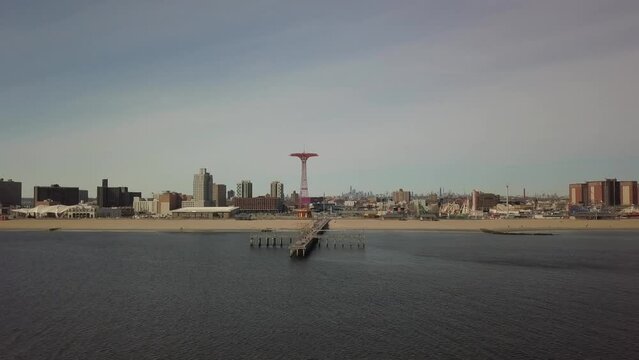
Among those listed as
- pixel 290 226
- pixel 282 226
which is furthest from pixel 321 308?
pixel 290 226

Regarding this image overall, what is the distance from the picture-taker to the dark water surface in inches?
1150

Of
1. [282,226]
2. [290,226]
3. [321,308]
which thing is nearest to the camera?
[321,308]

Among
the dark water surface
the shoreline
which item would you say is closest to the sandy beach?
the shoreline

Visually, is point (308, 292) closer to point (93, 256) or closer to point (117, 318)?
point (117, 318)

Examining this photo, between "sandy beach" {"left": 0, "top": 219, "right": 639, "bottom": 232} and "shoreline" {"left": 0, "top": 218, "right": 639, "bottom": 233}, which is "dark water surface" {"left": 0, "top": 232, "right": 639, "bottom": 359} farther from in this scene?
"sandy beach" {"left": 0, "top": 219, "right": 639, "bottom": 232}

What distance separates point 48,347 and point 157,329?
643 cm

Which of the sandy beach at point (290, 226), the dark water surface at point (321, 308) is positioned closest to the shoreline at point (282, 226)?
the sandy beach at point (290, 226)

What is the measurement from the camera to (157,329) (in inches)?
1316

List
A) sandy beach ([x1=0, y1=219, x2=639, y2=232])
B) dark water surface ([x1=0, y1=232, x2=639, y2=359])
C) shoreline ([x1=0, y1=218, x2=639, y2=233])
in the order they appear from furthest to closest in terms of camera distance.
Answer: sandy beach ([x1=0, y1=219, x2=639, y2=232])
shoreline ([x1=0, y1=218, x2=639, y2=233])
dark water surface ([x1=0, y1=232, x2=639, y2=359])

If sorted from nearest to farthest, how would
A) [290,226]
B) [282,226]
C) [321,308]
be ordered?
1. [321,308]
2. [282,226]
3. [290,226]

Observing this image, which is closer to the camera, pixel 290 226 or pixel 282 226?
pixel 282 226

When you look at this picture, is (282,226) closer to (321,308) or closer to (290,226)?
(290,226)

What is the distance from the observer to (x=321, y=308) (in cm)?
3934

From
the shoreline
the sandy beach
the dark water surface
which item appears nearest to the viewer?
the dark water surface
